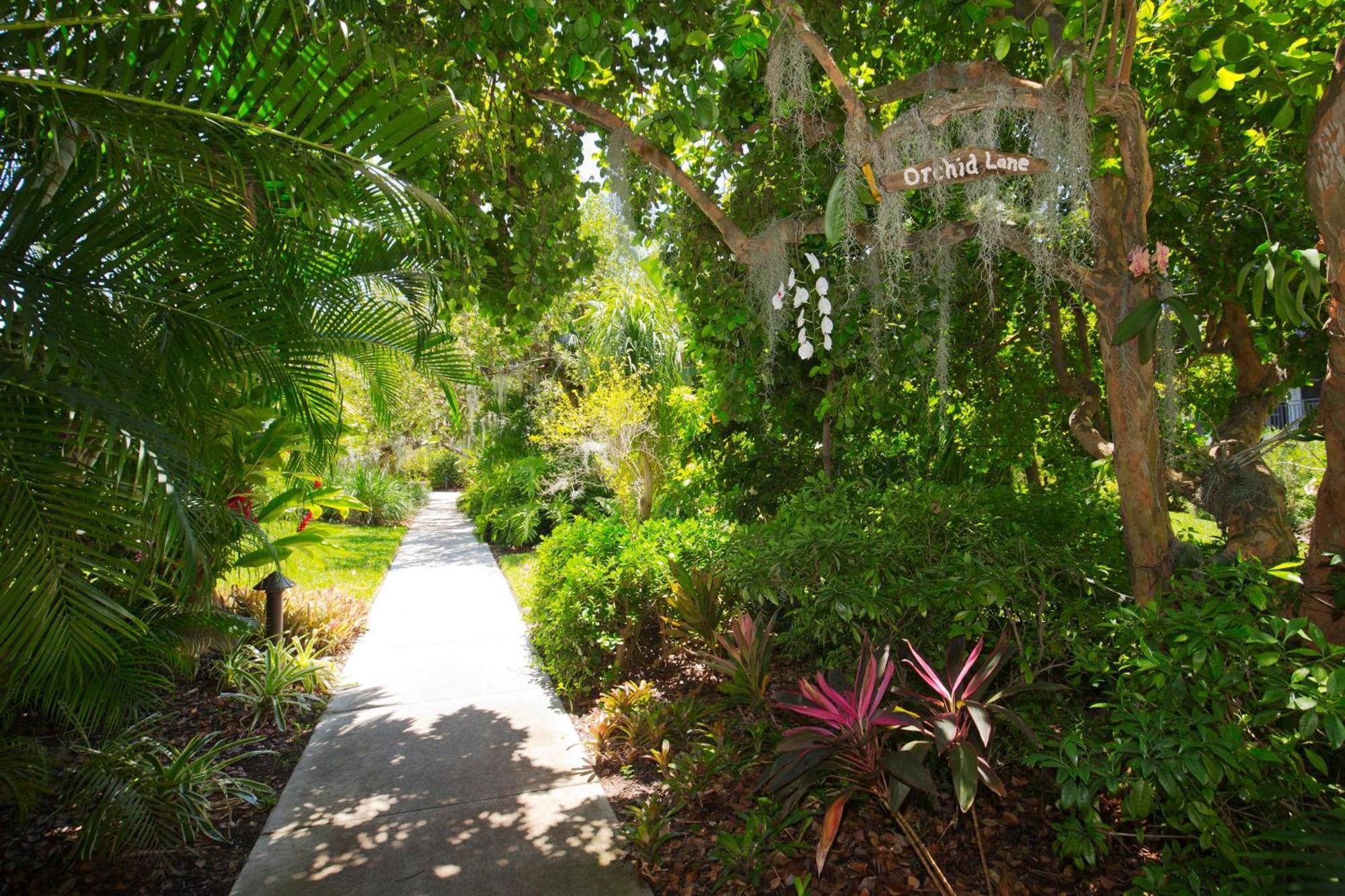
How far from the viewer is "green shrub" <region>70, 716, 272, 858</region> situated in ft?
11.0

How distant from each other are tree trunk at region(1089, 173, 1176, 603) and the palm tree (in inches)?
119

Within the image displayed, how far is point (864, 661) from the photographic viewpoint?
11.2 ft

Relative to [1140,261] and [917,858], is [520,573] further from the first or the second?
[1140,261]

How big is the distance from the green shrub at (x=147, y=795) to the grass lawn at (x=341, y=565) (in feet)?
7.96

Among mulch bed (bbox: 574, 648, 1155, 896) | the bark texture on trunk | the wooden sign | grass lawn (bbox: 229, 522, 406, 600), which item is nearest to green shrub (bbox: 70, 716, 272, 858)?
mulch bed (bbox: 574, 648, 1155, 896)

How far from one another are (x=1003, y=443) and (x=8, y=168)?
20.0 ft

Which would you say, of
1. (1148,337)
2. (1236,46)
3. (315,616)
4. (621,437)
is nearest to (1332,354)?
(1148,337)

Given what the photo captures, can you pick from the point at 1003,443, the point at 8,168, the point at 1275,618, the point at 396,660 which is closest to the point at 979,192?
the point at 1275,618

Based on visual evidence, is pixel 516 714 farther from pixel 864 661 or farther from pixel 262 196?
pixel 262 196

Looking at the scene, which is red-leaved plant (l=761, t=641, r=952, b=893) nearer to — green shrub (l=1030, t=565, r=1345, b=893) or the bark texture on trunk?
green shrub (l=1030, t=565, r=1345, b=893)

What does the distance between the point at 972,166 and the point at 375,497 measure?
15.1 m

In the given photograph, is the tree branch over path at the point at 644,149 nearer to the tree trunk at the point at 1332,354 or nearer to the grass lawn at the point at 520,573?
the tree trunk at the point at 1332,354

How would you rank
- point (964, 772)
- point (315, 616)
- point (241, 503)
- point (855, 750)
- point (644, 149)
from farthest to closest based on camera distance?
point (315, 616) → point (241, 503) → point (644, 149) → point (855, 750) → point (964, 772)

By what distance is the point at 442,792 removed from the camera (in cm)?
402
